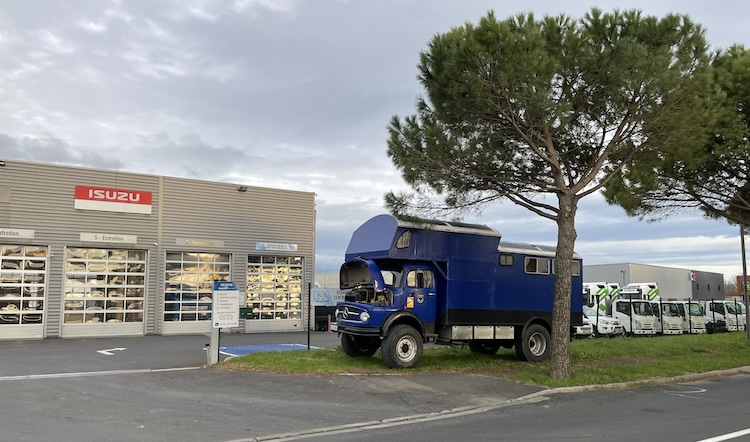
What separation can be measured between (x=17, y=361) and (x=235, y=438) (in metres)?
10.3

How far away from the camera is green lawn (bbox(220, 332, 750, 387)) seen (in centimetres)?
1331

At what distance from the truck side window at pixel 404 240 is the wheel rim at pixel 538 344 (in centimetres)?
476

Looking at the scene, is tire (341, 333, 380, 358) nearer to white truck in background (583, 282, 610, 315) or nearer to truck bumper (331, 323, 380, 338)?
truck bumper (331, 323, 380, 338)

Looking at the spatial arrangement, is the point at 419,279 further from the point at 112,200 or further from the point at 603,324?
the point at 603,324

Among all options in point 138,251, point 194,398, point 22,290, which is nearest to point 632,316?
point 138,251

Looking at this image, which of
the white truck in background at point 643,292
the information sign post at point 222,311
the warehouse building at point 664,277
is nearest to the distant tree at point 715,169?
the information sign post at point 222,311

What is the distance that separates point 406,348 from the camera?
555 inches

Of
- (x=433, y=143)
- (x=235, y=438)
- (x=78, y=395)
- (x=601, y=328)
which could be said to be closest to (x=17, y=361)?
(x=78, y=395)

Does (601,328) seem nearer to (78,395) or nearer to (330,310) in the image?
(330,310)

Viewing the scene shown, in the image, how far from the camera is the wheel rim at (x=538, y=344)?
642 inches

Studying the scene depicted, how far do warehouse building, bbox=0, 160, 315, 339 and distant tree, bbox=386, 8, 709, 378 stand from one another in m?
9.82

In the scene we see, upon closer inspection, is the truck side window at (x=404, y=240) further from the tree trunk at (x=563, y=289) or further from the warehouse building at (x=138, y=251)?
the warehouse building at (x=138, y=251)

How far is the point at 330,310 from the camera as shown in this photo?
27.2m

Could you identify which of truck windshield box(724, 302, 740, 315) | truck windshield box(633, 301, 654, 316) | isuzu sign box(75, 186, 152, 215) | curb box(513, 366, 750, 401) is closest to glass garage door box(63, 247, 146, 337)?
isuzu sign box(75, 186, 152, 215)
